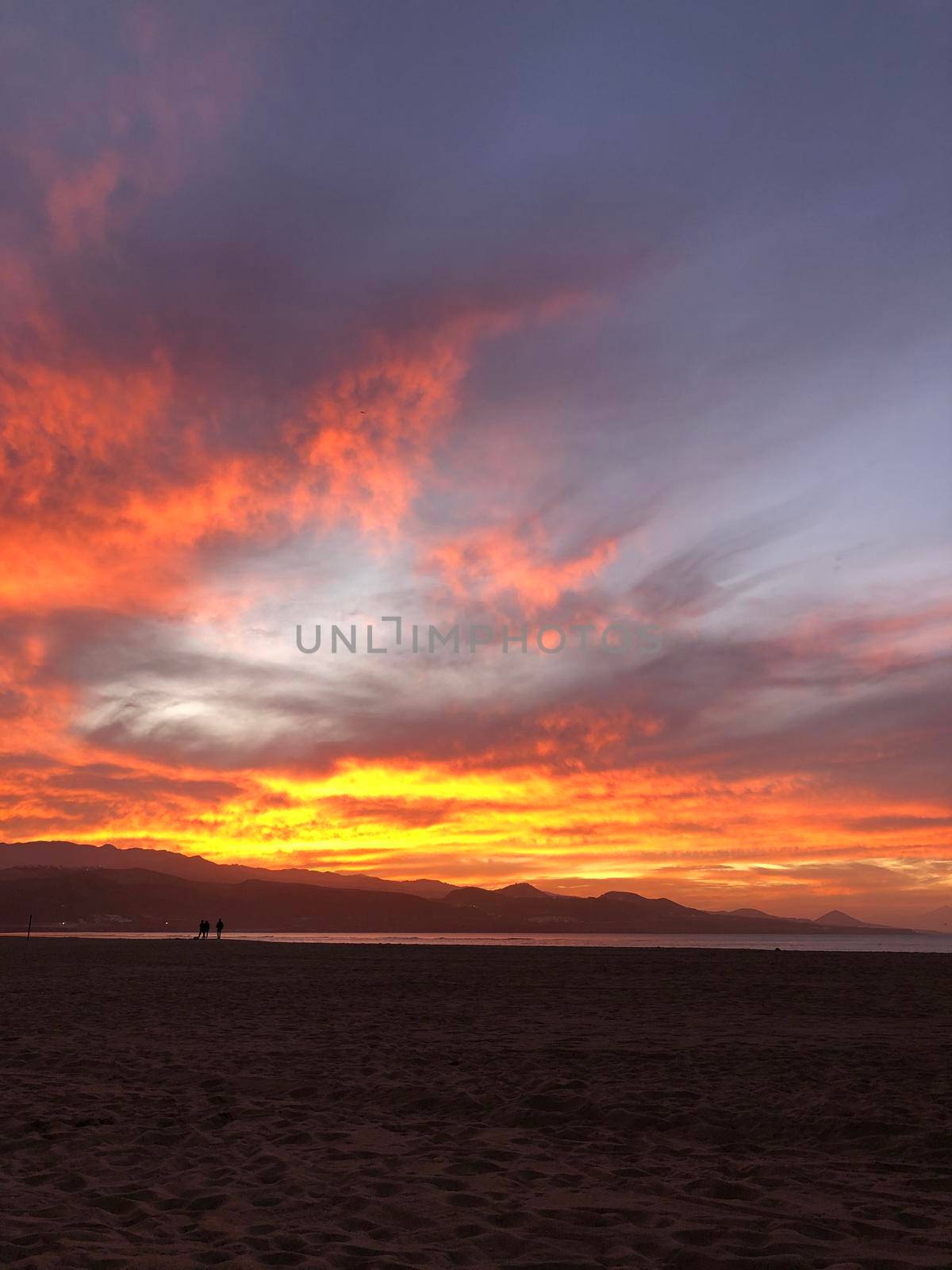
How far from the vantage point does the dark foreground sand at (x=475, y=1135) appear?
5.27 metres

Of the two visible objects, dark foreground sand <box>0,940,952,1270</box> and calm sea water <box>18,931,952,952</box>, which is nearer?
dark foreground sand <box>0,940,952,1270</box>

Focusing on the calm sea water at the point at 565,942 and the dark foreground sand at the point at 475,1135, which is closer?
the dark foreground sand at the point at 475,1135

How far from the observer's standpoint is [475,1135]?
7965 mm

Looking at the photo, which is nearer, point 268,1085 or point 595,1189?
point 595,1189

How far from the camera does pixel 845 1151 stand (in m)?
7.37

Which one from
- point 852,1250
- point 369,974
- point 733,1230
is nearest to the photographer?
point 852,1250

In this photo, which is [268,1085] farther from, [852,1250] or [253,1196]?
[852,1250]

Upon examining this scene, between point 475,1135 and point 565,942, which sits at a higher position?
point 475,1135

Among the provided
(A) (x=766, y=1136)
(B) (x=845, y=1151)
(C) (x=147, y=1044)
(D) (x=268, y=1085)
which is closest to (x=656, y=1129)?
(A) (x=766, y=1136)

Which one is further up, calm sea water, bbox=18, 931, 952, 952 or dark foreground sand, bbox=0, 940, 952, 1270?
dark foreground sand, bbox=0, 940, 952, 1270

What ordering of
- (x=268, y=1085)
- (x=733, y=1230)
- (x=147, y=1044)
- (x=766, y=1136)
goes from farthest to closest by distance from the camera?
(x=147, y=1044) < (x=268, y=1085) < (x=766, y=1136) < (x=733, y=1230)

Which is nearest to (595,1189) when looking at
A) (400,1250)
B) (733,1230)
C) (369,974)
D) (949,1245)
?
(733,1230)

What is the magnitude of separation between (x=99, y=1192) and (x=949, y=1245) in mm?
5581

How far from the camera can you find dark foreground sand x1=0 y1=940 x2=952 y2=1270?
527 centimetres
